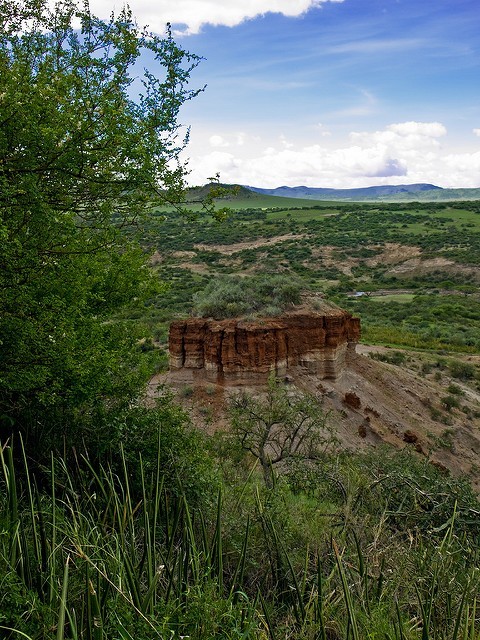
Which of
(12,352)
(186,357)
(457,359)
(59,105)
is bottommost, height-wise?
(457,359)

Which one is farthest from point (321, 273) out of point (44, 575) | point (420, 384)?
point (44, 575)

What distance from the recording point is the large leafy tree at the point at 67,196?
6.86 m

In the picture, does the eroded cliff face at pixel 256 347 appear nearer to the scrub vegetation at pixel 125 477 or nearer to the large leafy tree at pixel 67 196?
the scrub vegetation at pixel 125 477

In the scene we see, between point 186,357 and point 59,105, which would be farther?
point 186,357

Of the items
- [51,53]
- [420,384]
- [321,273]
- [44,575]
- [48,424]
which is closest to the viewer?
[44,575]

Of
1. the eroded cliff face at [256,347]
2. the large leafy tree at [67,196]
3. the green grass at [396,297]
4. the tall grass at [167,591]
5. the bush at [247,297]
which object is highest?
the large leafy tree at [67,196]

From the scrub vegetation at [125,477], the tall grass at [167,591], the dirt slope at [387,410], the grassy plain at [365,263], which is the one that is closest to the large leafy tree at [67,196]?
the scrub vegetation at [125,477]

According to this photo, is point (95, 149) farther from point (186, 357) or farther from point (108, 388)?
point (186, 357)

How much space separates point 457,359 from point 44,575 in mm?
35143

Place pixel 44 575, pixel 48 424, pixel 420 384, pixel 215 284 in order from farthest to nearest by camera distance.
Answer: pixel 420 384, pixel 215 284, pixel 48 424, pixel 44 575

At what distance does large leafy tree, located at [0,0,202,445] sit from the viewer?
6.86 m

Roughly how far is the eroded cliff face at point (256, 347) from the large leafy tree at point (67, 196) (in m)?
11.4

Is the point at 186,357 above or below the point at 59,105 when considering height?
below

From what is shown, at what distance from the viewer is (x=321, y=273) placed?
73562mm
